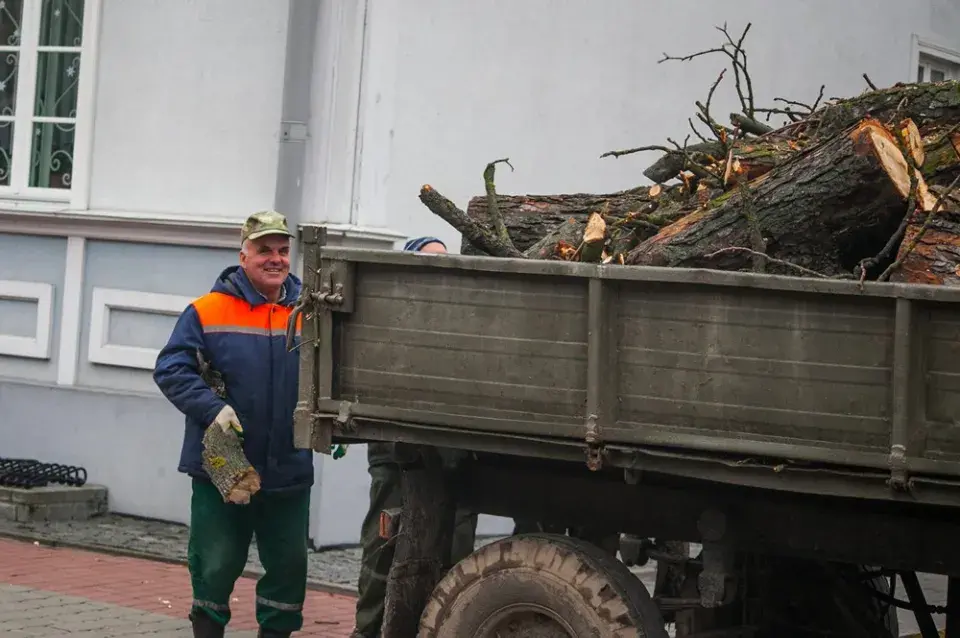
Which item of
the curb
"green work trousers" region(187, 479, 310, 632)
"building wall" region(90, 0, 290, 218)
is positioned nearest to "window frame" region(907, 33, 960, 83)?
"building wall" region(90, 0, 290, 218)

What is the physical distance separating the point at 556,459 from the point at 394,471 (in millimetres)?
1851

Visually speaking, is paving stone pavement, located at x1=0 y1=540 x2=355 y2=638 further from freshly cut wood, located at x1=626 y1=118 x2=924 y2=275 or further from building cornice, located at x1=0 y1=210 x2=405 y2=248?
freshly cut wood, located at x1=626 y1=118 x2=924 y2=275

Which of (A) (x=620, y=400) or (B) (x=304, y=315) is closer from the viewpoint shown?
(A) (x=620, y=400)

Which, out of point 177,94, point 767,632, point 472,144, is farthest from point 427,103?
point 767,632

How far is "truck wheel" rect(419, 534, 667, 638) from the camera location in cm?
467

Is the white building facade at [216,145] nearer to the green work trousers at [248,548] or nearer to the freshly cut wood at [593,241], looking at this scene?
the green work trousers at [248,548]

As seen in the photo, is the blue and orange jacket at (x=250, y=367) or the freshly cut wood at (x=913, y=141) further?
the blue and orange jacket at (x=250, y=367)

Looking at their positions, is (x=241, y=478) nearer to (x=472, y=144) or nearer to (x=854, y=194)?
(x=854, y=194)

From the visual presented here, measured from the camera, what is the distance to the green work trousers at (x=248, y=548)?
6074 millimetres

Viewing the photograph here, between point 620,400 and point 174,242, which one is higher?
point 174,242

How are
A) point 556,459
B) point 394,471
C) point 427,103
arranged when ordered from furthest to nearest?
1. point 427,103
2. point 394,471
3. point 556,459

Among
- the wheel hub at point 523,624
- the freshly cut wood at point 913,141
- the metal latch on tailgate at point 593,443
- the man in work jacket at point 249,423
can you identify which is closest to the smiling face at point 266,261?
the man in work jacket at point 249,423

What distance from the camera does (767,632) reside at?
5539 mm

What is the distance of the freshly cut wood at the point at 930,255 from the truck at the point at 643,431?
0.67m
